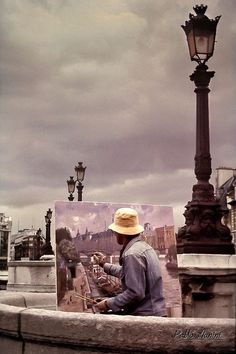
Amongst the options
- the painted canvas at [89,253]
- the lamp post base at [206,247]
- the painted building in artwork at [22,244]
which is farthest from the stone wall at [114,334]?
the painted building in artwork at [22,244]

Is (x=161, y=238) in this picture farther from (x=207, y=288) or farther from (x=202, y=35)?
(x=202, y=35)

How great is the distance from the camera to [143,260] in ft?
13.3

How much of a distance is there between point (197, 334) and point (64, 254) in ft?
5.19

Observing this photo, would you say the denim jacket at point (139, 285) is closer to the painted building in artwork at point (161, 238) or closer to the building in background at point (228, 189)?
the painted building in artwork at point (161, 238)

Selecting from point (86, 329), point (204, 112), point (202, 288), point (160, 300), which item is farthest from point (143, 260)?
point (204, 112)

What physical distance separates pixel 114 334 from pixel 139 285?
0.59m

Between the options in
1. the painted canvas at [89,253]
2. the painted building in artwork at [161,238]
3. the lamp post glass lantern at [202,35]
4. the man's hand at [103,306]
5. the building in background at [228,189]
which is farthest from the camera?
the building in background at [228,189]

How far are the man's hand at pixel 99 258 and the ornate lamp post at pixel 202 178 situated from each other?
314 centimetres

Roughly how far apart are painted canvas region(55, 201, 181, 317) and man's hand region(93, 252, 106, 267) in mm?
57

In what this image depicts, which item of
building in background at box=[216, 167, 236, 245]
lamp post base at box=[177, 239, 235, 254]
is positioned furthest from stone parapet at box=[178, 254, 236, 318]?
building in background at box=[216, 167, 236, 245]

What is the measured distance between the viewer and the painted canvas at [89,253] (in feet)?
15.0

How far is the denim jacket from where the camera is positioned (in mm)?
3961

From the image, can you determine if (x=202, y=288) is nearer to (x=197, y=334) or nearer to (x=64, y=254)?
(x=64, y=254)

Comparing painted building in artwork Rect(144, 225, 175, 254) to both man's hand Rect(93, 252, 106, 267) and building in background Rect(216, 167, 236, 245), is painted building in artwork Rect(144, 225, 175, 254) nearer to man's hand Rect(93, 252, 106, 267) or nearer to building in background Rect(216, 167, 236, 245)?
man's hand Rect(93, 252, 106, 267)
